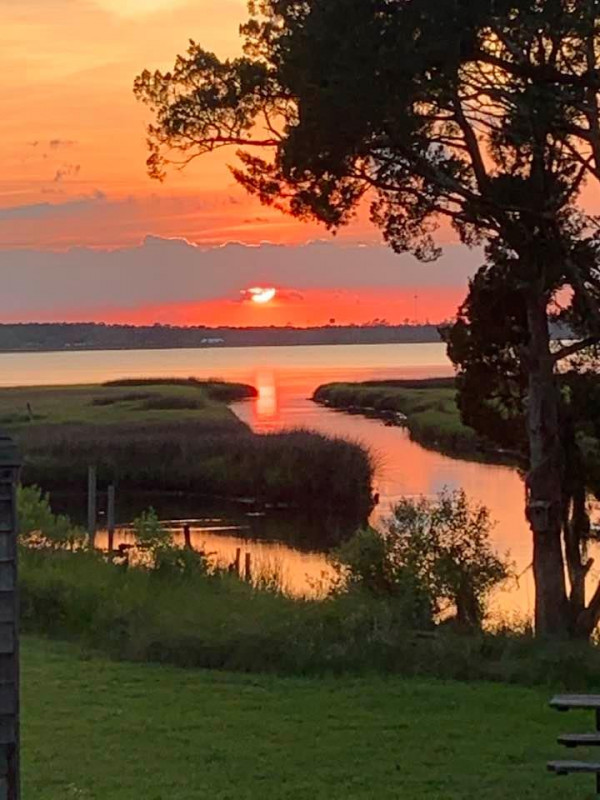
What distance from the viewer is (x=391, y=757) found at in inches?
395

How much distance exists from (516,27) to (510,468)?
35.1 meters

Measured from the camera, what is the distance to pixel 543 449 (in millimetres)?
17469

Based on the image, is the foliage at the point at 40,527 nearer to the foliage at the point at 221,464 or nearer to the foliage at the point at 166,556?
the foliage at the point at 166,556

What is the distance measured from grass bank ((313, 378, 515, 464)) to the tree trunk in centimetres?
178

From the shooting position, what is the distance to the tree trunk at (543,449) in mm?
17422

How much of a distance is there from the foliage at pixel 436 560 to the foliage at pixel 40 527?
5.87 metres

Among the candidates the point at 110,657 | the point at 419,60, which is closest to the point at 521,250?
the point at 419,60

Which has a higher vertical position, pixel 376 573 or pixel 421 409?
pixel 421 409

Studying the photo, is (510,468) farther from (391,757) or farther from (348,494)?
(391,757)

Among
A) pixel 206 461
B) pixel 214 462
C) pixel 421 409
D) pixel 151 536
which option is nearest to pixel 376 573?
pixel 151 536

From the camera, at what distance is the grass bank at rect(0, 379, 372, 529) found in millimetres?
43188

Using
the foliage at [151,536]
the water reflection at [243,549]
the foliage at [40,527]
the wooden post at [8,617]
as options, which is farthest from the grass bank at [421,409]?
the wooden post at [8,617]

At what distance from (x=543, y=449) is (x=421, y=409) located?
5627 cm

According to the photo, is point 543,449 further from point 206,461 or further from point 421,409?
point 421,409
